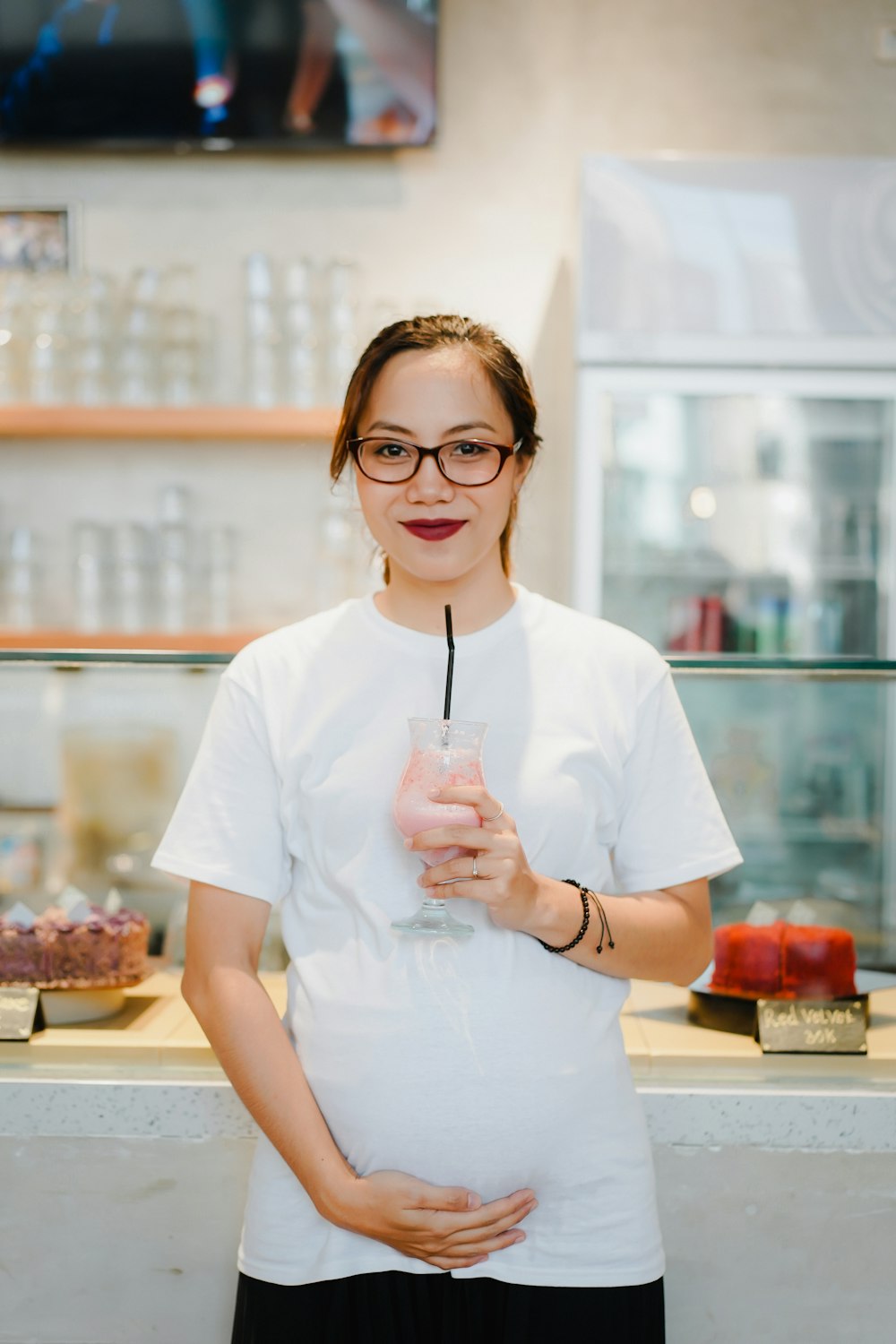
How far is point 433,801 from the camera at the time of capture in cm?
100

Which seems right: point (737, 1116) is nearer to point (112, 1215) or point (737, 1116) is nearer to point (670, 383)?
point (112, 1215)

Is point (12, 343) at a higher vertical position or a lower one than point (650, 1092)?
higher

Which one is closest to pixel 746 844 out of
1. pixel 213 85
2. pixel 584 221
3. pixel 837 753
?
pixel 837 753

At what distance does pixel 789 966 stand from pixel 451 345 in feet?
2.84

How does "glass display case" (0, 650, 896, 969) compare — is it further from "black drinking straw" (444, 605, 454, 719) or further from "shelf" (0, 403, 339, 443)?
"shelf" (0, 403, 339, 443)

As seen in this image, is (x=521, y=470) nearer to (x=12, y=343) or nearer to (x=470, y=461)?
(x=470, y=461)

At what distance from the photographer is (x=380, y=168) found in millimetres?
3184

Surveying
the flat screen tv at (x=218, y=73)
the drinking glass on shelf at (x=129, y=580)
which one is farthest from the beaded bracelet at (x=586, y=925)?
the flat screen tv at (x=218, y=73)

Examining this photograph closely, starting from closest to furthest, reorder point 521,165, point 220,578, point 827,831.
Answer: point 827,831 < point 220,578 < point 521,165

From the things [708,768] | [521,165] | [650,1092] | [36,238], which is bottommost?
[650,1092]

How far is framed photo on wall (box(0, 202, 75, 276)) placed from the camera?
10.5ft

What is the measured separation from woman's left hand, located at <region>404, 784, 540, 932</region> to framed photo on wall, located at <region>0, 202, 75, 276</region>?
2.74 m

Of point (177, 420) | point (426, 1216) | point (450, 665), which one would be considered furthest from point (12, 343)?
point (426, 1216)

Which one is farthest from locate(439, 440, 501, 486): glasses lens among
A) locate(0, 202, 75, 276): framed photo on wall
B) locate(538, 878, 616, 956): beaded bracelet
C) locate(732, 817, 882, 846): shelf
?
locate(0, 202, 75, 276): framed photo on wall
